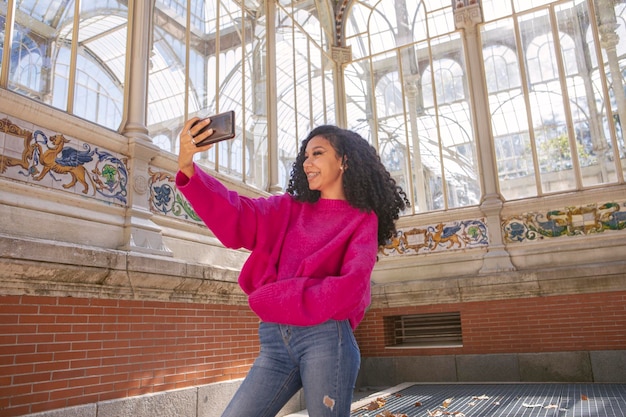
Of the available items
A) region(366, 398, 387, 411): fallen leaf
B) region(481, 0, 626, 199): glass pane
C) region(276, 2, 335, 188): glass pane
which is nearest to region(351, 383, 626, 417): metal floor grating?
region(366, 398, 387, 411): fallen leaf

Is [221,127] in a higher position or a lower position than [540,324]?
higher

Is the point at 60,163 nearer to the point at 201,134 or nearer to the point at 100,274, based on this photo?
the point at 100,274

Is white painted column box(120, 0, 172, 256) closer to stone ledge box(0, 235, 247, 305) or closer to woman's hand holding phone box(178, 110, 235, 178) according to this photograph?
stone ledge box(0, 235, 247, 305)

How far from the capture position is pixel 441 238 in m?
8.56

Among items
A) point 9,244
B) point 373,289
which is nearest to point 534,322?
point 373,289

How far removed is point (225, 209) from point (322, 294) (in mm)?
479

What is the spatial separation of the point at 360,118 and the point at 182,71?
14.6 ft

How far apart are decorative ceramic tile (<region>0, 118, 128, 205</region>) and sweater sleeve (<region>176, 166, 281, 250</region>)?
280 cm

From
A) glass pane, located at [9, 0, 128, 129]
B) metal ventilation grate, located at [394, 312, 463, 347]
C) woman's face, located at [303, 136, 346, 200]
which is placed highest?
glass pane, located at [9, 0, 128, 129]

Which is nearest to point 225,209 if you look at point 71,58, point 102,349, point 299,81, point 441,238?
point 102,349

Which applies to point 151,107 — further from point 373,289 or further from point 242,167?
point 373,289

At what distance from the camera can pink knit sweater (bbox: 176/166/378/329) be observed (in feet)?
5.66

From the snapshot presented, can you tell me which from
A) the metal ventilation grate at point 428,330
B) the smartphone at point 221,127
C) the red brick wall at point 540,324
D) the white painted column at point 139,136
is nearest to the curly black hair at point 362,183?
the smartphone at point 221,127

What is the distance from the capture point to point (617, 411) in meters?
4.85
